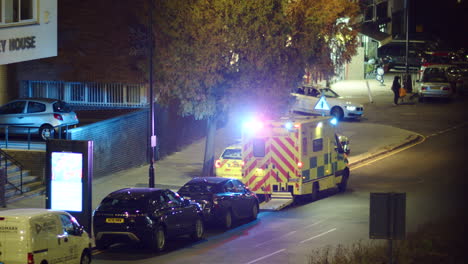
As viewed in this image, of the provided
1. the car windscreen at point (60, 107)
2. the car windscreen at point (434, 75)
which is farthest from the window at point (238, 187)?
the car windscreen at point (434, 75)

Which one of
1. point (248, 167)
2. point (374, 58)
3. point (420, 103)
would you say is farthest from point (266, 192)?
point (374, 58)

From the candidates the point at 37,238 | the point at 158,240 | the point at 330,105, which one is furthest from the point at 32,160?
the point at 330,105

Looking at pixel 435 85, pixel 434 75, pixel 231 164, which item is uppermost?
pixel 434 75

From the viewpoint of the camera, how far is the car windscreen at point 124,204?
19984 mm

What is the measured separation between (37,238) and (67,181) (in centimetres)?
581

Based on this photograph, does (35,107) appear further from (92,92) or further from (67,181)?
(67,181)

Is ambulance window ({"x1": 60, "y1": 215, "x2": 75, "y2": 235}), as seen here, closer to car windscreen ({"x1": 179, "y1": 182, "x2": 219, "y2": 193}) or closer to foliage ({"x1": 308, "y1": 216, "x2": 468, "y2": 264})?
foliage ({"x1": 308, "y1": 216, "x2": 468, "y2": 264})

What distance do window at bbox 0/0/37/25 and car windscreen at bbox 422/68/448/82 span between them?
29492 millimetres

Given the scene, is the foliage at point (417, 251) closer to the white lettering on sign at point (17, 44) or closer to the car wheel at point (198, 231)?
the car wheel at point (198, 231)

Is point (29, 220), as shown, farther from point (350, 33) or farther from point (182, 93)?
point (350, 33)

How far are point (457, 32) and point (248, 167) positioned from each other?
297 ft

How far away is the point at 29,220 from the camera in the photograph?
1577cm

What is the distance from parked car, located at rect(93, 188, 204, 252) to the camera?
1975cm

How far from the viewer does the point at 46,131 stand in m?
31.1
